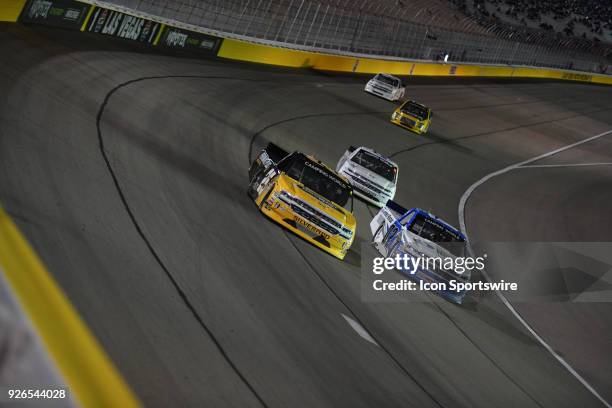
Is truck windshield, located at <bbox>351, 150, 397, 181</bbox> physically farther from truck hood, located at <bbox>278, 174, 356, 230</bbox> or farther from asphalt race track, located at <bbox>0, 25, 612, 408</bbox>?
truck hood, located at <bbox>278, 174, 356, 230</bbox>

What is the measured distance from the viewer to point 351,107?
2844 centimetres

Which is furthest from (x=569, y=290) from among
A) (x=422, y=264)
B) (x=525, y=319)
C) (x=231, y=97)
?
(x=231, y=97)

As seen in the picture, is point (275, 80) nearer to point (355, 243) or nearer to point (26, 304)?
point (355, 243)

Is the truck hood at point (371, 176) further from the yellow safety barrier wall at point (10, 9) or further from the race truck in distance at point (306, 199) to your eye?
the yellow safety barrier wall at point (10, 9)

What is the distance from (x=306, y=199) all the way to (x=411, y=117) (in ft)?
57.8

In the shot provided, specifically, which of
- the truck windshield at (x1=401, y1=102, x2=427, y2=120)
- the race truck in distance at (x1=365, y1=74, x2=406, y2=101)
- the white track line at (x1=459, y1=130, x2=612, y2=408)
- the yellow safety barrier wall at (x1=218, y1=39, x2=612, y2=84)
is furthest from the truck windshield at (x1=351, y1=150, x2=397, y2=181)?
the race truck in distance at (x1=365, y1=74, x2=406, y2=101)

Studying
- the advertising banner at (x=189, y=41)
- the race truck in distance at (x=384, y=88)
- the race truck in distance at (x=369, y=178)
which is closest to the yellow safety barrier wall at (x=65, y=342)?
the race truck in distance at (x=369, y=178)

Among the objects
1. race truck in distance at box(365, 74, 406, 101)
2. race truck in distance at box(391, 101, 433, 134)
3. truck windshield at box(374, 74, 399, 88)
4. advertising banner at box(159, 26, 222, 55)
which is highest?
truck windshield at box(374, 74, 399, 88)

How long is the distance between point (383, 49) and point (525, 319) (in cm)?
3053

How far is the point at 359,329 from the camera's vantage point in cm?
980

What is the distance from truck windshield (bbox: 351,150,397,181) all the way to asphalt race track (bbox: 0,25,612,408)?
1.06 metres

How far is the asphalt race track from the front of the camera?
714cm

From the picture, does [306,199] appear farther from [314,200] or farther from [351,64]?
[351,64]

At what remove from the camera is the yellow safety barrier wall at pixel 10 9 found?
1814 cm
